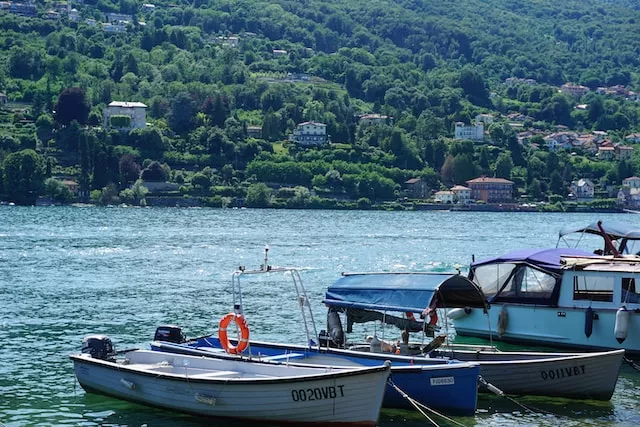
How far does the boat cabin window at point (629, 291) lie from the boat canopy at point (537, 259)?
212cm

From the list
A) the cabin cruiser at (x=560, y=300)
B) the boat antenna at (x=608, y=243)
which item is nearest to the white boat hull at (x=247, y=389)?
the cabin cruiser at (x=560, y=300)

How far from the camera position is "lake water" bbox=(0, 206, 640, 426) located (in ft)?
107

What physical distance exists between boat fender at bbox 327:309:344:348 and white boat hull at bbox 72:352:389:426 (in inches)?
155

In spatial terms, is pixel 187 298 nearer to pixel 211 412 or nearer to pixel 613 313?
pixel 613 313

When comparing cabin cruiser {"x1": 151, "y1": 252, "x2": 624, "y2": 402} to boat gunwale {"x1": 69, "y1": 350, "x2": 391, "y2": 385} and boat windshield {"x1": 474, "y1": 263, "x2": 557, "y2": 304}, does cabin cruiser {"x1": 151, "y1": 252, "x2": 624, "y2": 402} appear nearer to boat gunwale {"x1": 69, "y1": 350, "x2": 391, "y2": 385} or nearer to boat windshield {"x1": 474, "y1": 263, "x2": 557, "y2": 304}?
boat gunwale {"x1": 69, "y1": 350, "x2": 391, "y2": 385}

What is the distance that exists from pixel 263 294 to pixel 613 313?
25026 millimetres

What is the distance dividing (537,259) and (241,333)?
43.6ft

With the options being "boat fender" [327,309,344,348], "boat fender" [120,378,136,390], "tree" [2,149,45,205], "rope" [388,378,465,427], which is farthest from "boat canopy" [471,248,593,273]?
"tree" [2,149,45,205]

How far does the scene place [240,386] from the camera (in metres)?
29.2

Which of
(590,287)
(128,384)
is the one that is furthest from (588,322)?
(128,384)

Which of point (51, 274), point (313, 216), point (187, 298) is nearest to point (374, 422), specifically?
point (187, 298)

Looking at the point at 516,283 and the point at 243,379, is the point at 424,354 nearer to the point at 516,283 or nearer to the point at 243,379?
the point at 243,379

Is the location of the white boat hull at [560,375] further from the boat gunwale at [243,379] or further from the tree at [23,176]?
the tree at [23,176]

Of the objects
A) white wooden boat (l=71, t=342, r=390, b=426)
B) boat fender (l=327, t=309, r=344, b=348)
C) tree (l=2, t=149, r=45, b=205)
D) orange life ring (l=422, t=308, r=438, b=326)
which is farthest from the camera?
tree (l=2, t=149, r=45, b=205)
